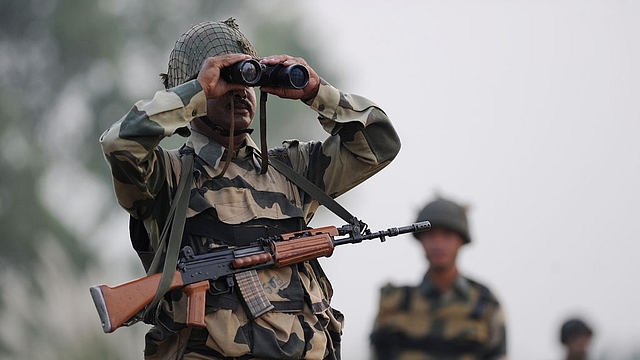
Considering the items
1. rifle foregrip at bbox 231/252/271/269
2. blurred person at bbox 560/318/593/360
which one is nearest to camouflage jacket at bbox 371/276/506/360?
rifle foregrip at bbox 231/252/271/269

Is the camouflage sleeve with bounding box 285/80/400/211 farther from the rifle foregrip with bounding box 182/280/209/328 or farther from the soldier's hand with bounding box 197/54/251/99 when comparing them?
the rifle foregrip with bounding box 182/280/209/328

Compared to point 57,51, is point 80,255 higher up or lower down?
lower down

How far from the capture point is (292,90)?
11.8ft

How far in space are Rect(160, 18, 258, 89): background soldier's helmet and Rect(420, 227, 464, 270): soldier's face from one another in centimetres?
178

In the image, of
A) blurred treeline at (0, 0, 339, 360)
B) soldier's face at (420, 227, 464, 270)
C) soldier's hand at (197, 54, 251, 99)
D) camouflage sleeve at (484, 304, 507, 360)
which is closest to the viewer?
soldier's hand at (197, 54, 251, 99)

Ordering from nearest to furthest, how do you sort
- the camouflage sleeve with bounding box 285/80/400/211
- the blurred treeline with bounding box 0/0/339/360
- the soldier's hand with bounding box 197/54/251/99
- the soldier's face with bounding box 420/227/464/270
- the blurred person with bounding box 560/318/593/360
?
the soldier's hand with bounding box 197/54/251/99, the camouflage sleeve with bounding box 285/80/400/211, the soldier's face with bounding box 420/227/464/270, the blurred person with bounding box 560/318/593/360, the blurred treeline with bounding box 0/0/339/360

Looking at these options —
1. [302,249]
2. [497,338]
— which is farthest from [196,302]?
[497,338]

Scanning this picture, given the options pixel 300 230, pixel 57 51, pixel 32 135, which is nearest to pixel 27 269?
pixel 32 135

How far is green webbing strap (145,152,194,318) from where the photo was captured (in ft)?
11.4

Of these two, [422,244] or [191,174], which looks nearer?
[191,174]

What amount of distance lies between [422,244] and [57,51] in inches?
Answer: 457

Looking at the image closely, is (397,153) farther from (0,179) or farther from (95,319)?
(0,179)

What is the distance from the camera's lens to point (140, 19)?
1571 centimetres

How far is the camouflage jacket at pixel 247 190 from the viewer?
3.43m
